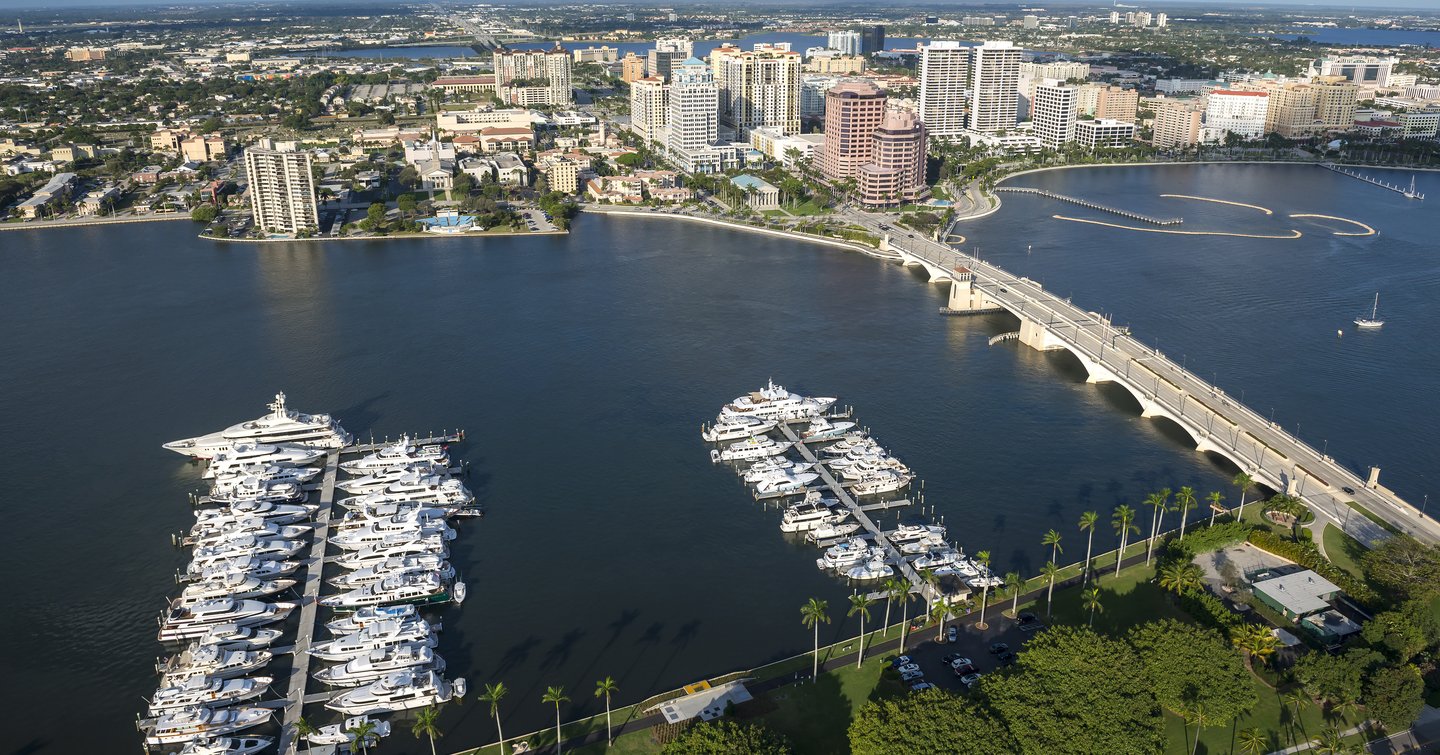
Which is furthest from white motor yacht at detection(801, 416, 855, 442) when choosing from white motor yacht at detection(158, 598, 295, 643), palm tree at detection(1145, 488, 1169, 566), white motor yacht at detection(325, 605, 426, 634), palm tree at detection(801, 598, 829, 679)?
white motor yacht at detection(158, 598, 295, 643)

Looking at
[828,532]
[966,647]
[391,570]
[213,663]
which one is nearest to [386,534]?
[391,570]

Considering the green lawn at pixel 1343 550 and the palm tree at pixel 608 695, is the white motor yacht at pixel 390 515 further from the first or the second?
the green lawn at pixel 1343 550

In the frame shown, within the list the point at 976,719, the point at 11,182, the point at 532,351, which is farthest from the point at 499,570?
the point at 11,182

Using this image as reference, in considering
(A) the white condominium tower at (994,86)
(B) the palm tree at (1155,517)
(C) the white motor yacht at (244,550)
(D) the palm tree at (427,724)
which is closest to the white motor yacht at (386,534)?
(C) the white motor yacht at (244,550)

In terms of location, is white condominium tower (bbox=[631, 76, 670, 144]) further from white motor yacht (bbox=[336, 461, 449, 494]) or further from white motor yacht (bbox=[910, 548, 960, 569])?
white motor yacht (bbox=[910, 548, 960, 569])

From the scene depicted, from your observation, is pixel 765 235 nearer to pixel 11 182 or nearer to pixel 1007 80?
pixel 1007 80
